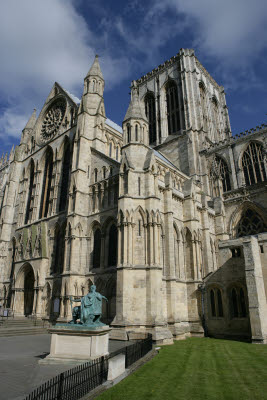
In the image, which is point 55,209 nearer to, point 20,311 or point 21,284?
point 21,284

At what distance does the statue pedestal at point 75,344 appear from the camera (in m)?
10.2

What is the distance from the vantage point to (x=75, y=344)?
1048cm

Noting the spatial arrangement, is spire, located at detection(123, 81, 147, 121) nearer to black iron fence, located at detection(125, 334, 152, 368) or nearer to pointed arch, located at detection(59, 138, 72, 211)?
pointed arch, located at detection(59, 138, 72, 211)

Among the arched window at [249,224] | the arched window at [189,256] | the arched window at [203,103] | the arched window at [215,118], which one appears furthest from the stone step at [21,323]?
the arched window at [215,118]

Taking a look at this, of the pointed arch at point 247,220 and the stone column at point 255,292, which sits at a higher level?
the pointed arch at point 247,220

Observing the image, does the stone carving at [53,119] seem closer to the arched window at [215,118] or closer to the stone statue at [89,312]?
the arched window at [215,118]

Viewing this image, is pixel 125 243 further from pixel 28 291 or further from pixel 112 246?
pixel 28 291

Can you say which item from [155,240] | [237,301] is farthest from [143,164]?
[237,301]

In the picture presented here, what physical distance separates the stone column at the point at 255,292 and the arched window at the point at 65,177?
17.9 meters

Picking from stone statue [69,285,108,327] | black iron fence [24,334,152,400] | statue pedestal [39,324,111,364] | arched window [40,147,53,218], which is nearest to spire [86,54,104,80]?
arched window [40,147,53,218]

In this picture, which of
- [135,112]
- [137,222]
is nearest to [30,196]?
[135,112]

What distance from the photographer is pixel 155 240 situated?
18672 mm

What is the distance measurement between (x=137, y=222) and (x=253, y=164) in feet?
66.9

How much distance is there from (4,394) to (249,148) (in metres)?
34.2
